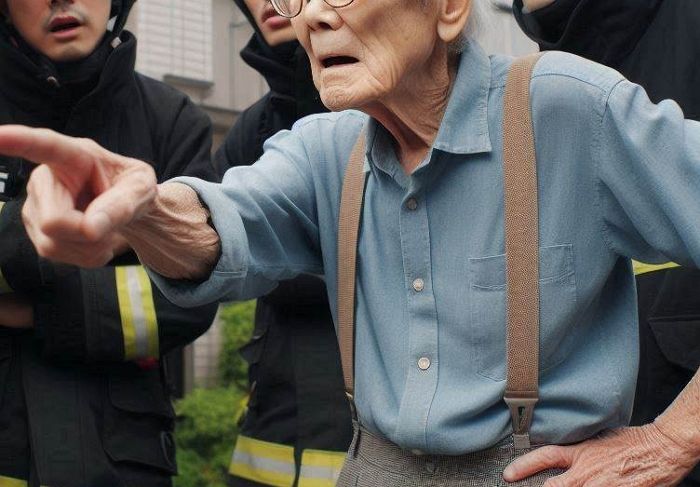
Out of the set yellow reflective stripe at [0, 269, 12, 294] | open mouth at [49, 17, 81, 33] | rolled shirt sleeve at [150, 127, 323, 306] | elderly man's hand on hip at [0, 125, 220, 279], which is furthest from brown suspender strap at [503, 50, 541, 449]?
open mouth at [49, 17, 81, 33]

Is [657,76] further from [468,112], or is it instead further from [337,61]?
[337,61]

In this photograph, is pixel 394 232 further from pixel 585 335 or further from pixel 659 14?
pixel 659 14

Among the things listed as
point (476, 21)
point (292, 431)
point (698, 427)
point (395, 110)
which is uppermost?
point (476, 21)

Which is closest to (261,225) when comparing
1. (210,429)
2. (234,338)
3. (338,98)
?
(338,98)

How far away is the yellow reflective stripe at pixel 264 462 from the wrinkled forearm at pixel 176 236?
1.84m

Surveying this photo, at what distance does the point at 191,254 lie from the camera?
100 inches

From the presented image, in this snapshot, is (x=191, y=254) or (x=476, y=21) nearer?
(x=191, y=254)

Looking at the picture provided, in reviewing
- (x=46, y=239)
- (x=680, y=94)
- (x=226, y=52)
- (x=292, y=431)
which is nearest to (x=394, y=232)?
(x=46, y=239)

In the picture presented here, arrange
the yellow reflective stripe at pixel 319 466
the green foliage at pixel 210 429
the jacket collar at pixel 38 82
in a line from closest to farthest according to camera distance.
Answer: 1. the jacket collar at pixel 38 82
2. the yellow reflective stripe at pixel 319 466
3. the green foliage at pixel 210 429

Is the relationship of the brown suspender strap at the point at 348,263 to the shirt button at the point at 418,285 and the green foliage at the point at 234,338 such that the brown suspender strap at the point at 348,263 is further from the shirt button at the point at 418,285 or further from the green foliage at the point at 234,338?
the green foliage at the point at 234,338

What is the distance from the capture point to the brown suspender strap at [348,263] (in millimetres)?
2867

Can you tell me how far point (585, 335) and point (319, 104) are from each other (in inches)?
81.2

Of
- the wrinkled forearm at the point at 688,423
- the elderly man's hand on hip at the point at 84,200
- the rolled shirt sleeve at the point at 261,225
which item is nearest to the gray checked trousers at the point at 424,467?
the wrinkled forearm at the point at 688,423

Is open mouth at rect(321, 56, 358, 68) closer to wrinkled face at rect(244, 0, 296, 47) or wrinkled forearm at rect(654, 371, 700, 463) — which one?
wrinkled forearm at rect(654, 371, 700, 463)
